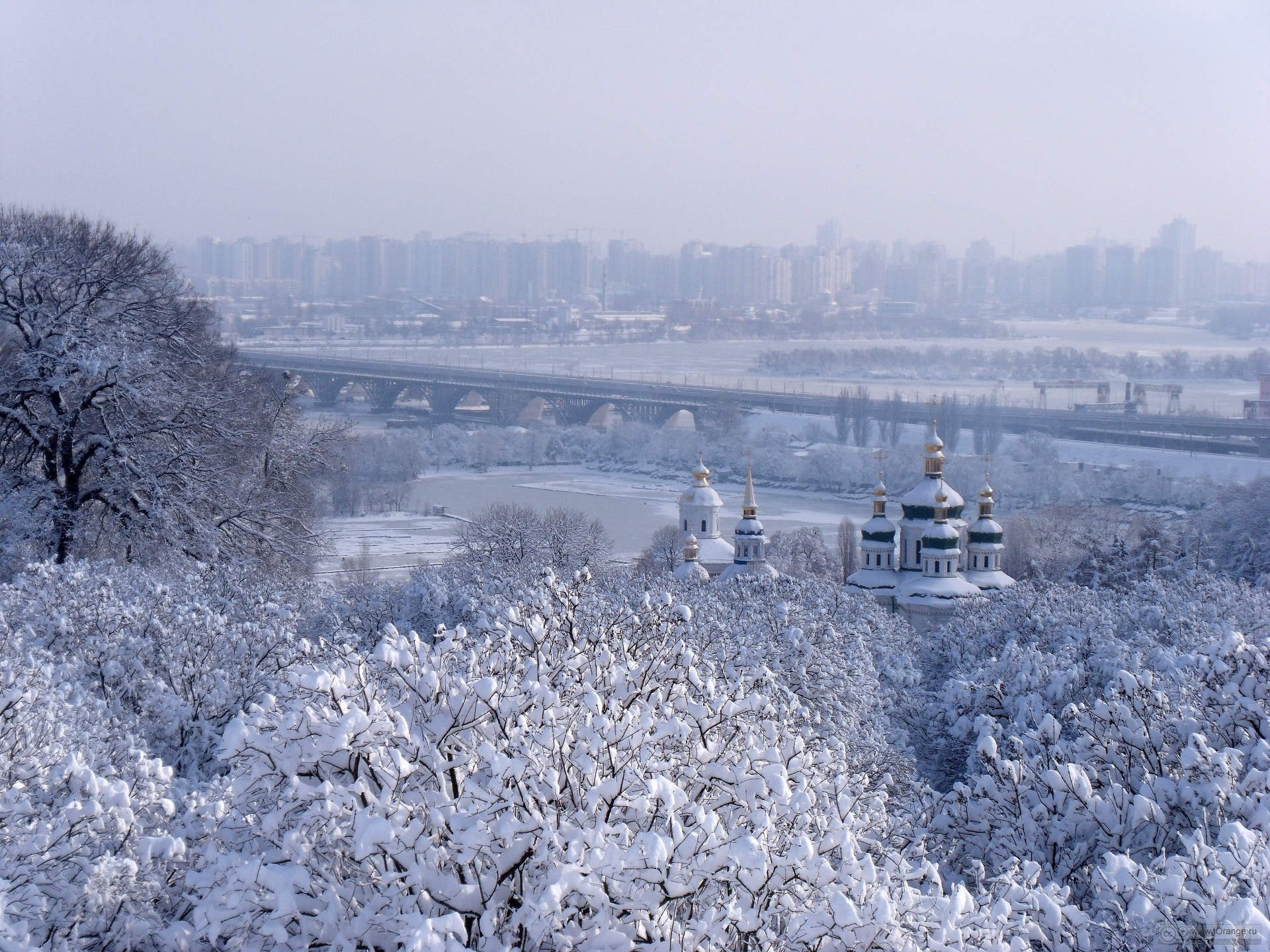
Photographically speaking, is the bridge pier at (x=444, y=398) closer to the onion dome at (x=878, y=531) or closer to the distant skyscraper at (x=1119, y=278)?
the onion dome at (x=878, y=531)

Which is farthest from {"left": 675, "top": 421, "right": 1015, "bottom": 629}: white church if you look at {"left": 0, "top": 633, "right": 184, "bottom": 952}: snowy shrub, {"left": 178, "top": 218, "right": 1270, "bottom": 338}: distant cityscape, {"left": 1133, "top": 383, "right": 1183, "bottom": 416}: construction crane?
{"left": 178, "top": 218, "right": 1270, "bottom": 338}: distant cityscape

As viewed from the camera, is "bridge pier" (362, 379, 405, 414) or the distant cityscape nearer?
"bridge pier" (362, 379, 405, 414)

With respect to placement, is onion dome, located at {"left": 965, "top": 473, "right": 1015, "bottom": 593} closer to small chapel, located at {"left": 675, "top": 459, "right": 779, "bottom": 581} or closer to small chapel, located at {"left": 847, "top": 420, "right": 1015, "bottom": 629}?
small chapel, located at {"left": 847, "top": 420, "right": 1015, "bottom": 629}

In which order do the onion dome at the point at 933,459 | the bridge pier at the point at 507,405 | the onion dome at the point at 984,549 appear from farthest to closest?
the bridge pier at the point at 507,405
the onion dome at the point at 984,549
the onion dome at the point at 933,459

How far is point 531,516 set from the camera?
21.0 meters

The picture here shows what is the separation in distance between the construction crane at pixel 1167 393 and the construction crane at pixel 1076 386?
3.57ft

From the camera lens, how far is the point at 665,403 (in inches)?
2080

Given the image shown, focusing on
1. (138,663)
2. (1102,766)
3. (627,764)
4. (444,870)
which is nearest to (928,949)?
(627,764)

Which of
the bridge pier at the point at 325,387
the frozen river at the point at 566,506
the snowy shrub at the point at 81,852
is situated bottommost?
the frozen river at the point at 566,506

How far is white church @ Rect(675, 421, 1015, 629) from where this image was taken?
17.3m

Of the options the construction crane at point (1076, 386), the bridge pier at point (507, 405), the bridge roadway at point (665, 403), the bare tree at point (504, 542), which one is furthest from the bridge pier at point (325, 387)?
the bare tree at point (504, 542)

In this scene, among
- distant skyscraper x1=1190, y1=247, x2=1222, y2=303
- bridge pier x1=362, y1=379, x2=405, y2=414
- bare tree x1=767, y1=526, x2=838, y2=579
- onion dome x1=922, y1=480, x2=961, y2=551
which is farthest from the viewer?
distant skyscraper x1=1190, y1=247, x2=1222, y2=303

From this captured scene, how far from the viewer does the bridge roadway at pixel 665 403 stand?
4434 cm

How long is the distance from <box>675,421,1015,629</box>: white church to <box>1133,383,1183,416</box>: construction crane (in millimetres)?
32628
